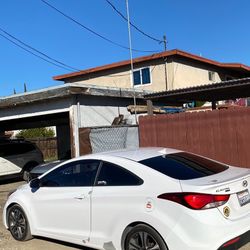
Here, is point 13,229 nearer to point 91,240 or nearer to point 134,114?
point 91,240

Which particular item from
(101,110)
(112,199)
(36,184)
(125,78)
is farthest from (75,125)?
(125,78)

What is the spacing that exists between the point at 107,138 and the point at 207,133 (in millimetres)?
3274

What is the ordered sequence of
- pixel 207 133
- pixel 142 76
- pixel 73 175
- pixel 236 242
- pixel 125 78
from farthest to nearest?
pixel 125 78, pixel 142 76, pixel 207 133, pixel 73 175, pixel 236 242

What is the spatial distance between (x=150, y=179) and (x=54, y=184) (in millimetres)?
1994

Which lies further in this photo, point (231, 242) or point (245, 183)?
point (245, 183)

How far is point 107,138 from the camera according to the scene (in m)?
13.2

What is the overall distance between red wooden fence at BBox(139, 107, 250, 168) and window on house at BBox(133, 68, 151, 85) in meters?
11.8

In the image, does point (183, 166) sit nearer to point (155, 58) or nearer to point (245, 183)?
point (245, 183)

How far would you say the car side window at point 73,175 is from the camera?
21.5ft

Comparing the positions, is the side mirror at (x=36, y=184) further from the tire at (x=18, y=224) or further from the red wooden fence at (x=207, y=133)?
the red wooden fence at (x=207, y=133)

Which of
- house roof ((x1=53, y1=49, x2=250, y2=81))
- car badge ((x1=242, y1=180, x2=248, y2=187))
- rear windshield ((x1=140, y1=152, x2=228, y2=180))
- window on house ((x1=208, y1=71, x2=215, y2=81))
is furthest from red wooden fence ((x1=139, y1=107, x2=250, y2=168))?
window on house ((x1=208, y1=71, x2=215, y2=81))

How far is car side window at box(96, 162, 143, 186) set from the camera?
591 cm

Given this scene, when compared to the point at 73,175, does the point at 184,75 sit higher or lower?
higher

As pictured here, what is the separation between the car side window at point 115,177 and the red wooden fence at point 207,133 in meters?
4.96
